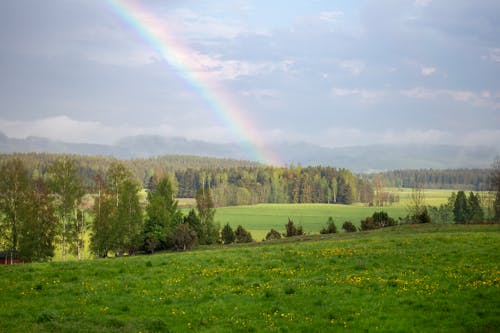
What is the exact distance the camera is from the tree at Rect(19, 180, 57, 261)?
5869 centimetres

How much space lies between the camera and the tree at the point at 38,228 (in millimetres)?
58688

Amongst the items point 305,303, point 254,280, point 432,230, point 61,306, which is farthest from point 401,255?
point 432,230

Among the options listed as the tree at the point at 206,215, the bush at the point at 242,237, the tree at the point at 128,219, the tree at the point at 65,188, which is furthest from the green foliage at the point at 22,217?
the tree at the point at 206,215

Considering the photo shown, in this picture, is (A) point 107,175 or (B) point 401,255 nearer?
(B) point 401,255

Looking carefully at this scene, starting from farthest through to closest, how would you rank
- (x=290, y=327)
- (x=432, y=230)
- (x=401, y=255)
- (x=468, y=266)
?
(x=432, y=230) < (x=401, y=255) < (x=468, y=266) < (x=290, y=327)

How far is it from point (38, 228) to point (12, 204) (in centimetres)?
443

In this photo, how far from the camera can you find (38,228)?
6034 cm

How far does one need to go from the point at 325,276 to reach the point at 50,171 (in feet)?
172

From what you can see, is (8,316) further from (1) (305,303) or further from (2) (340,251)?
(2) (340,251)

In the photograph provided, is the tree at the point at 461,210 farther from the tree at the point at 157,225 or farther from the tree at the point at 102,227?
the tree at the point at 102,227

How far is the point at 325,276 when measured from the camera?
2230 centimetres

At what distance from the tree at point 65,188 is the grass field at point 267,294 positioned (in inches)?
1483

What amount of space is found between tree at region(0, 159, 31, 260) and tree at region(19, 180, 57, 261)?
71cm

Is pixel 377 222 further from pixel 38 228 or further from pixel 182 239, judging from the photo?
pixel 38 228
